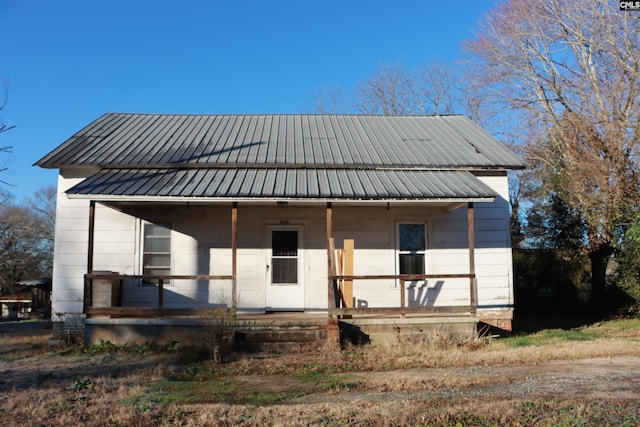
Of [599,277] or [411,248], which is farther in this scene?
[599,277]

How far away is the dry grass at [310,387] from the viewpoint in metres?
6.16

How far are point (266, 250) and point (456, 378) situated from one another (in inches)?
243

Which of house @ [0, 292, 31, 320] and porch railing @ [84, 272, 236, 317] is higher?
porch railing @ [84, 272, 236, 317]

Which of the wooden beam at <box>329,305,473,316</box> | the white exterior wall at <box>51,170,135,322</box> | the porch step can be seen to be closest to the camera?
the porch step

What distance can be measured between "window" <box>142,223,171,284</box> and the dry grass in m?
2.52

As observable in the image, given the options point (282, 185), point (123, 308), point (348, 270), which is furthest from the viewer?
point (282, 185)

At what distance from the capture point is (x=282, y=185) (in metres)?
11.9

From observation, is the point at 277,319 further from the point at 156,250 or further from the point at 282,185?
the point at 156,250

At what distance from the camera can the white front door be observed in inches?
515

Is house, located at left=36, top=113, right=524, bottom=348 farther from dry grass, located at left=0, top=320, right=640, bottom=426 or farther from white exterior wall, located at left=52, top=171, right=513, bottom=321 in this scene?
dry grass, located at left=0, top=320, right=640, bottom=426

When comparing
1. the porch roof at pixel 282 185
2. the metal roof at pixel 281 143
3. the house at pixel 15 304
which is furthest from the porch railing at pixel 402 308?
the house at pixel 15 304

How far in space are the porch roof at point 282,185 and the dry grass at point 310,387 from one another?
2.96m

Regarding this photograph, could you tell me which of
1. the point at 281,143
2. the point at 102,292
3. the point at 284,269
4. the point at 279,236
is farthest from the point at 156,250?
the point at 281,143

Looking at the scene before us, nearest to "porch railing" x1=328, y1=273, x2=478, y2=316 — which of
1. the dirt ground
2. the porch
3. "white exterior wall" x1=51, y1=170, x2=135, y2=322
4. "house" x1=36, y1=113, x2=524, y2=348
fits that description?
the porch
